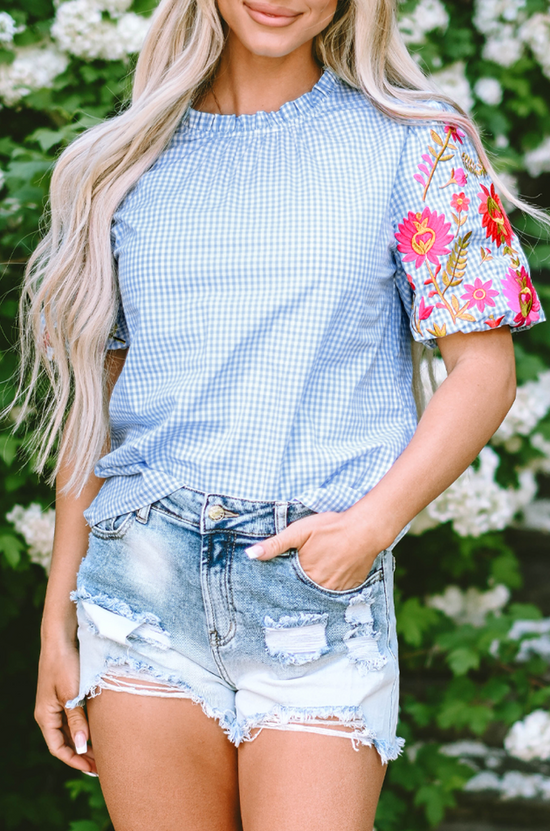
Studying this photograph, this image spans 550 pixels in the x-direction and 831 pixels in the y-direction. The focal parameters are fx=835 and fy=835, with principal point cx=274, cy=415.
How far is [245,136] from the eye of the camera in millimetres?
1439

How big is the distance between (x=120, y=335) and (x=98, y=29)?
1108mm

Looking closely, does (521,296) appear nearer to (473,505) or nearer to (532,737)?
(473,505)

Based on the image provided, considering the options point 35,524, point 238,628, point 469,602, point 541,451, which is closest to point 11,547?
point 35,524

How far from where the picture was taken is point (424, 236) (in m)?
1.28

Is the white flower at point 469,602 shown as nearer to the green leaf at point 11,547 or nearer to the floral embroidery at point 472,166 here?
the green leaf at point 11,547

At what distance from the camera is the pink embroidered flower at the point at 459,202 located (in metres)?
1.28

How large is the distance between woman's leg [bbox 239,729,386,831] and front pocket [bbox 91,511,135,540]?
38cm

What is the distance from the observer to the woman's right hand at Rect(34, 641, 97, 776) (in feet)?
4.85

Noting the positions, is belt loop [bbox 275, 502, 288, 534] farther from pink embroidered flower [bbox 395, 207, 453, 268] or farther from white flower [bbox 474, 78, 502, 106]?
white flower [bbox 474, 78, 502, 106]

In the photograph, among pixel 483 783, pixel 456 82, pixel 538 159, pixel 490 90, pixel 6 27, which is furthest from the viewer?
pixel 483 783

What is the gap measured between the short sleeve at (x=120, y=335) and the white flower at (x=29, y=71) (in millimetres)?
1075

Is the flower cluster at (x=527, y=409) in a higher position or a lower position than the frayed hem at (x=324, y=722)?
lower

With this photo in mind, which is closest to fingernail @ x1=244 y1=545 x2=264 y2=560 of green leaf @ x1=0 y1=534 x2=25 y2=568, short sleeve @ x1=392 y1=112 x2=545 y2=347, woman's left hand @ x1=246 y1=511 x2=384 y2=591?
woman's left hand @ x1=246 y1=511 x2=384 y2=591

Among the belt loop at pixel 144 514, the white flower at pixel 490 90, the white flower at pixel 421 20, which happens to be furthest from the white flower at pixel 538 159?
the belt loop at pixel 144 514
